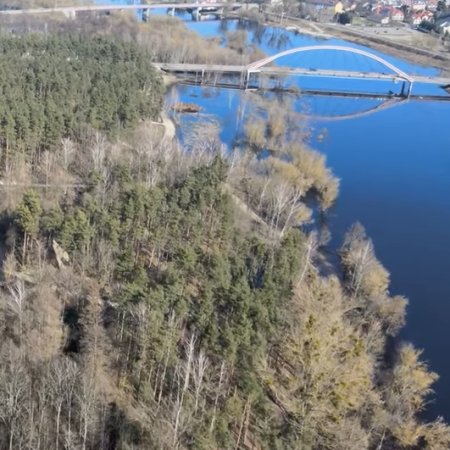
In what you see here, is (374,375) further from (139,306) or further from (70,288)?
(70,288)

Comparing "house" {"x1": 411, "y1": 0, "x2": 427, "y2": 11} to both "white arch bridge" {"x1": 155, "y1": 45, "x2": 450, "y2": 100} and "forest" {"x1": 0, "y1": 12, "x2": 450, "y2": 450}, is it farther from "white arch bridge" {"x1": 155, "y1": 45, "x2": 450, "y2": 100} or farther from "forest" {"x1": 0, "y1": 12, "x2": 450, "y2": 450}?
"forest" {"x1": 0, "y1": 12, "x2": 450, "y2": 450}

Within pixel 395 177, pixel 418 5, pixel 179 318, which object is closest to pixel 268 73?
pixel 395 177

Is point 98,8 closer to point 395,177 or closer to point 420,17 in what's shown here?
point 395,177

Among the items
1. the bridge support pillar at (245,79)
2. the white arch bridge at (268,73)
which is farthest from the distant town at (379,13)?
the bridge support pillar at (245,79)

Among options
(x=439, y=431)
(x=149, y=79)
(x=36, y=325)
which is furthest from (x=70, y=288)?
(x=149, y=79)

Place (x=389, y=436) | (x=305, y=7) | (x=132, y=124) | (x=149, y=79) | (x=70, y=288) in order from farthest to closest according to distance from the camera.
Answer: (x=305, y=7) → (x=149, y=79) → (x=132, y=124) → (x=70, y=288) → (x=389, y=436)

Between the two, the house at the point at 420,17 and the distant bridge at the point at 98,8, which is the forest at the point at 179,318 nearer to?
the distant bridge at the point at 98,8
